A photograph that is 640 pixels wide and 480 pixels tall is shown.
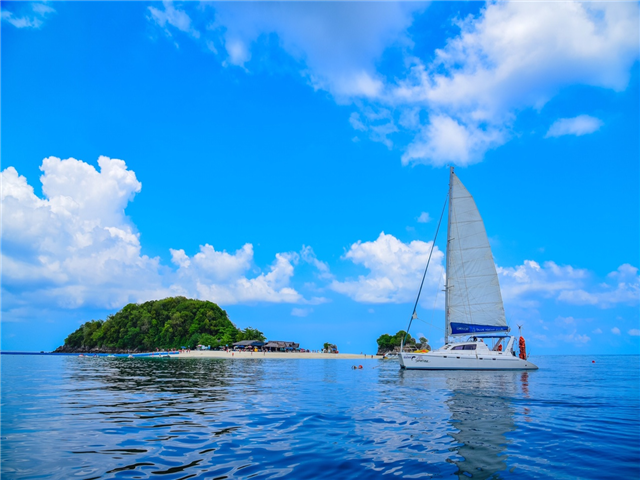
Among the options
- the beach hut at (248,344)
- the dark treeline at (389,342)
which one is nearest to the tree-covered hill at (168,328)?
the beach hut at (248,344)

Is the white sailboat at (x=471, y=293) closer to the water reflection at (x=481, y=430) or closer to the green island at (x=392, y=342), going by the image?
the water reflection at (x=481, y=430)

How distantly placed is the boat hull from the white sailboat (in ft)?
0.33

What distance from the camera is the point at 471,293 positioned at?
142 feet

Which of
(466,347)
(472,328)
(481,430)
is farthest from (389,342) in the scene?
(481,430)

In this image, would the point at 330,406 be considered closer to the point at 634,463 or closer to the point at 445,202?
the point at 634,463

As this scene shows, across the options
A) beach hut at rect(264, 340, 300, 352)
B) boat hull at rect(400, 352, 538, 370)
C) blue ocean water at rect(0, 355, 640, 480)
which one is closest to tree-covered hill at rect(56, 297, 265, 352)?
beach hut at rect(264, 340, 300, 352)

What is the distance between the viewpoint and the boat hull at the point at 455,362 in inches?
1547

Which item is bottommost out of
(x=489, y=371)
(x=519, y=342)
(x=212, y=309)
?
(x=489, y=371)

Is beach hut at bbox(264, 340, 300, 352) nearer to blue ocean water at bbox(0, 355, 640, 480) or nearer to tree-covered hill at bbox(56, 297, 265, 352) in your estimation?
tree-covered hill at bbox(56, 297, 265, 352)

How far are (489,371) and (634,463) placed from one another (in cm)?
3293

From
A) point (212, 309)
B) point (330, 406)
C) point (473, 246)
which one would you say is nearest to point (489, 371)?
point (473, 246)

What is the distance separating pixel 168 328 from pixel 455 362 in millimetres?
113251

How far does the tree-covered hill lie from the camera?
12706cm

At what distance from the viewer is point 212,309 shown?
139 metres
